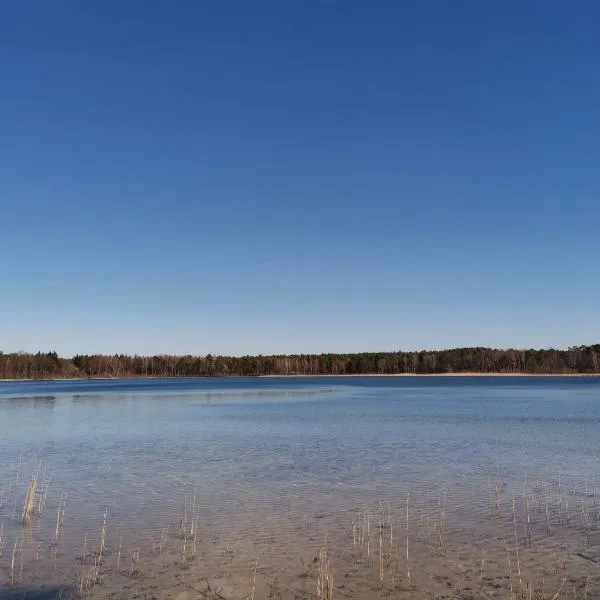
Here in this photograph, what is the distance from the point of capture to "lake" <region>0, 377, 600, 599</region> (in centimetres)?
907

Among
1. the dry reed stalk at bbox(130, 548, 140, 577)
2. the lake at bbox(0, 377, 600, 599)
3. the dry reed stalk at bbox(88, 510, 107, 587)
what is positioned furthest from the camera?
the dry reed stalk at bbox(130, 548, 140, 577)

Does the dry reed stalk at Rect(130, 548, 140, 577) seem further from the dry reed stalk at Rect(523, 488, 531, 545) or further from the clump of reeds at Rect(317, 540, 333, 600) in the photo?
the dry reed stalk at Rect(523, 488, 531, 545)

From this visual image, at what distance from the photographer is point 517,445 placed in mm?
23859

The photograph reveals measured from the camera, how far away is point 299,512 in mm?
13242

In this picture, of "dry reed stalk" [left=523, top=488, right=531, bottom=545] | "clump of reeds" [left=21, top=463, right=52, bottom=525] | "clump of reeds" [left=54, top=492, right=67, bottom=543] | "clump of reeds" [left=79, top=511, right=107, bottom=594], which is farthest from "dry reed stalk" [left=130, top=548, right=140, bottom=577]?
"dry reed stalk" [left=523, top=488, right=531, bottom=545]

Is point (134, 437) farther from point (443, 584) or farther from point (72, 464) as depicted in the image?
point (443, 584)

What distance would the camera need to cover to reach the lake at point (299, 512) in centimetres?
907

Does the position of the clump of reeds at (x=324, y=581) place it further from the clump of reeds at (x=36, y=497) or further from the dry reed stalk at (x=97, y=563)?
the clump of reeds at (x=36, y=497)

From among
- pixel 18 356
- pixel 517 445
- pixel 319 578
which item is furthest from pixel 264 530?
pixel 18 356

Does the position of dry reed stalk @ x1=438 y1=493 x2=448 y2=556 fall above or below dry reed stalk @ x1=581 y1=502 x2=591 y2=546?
below

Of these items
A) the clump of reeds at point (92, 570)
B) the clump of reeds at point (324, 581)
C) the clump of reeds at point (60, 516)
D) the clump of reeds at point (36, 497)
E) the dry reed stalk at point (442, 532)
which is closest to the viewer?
the clump of reeds at point (324, 581)

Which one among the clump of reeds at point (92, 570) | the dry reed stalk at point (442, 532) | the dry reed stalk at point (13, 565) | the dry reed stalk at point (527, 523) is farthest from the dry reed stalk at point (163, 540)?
the dry reed stalk at point (527, 523)

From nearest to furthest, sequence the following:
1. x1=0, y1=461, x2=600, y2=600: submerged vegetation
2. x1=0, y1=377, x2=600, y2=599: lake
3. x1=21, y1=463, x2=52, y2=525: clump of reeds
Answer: x1=0, y1=461, x2=600, y2=600: submerged vegetation → x1=0, y1=377, x2=600, y2=599: lake → x1=21, y1=463, x2=52, y2=525: clump of reeds

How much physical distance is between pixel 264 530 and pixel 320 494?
349 cm
